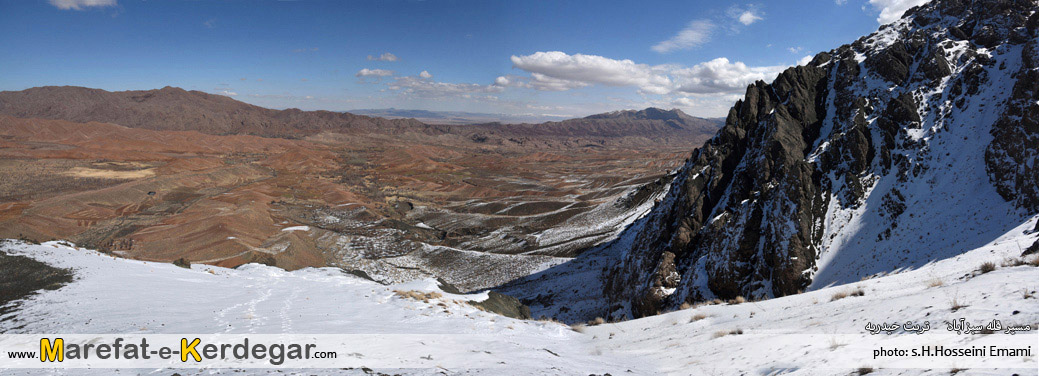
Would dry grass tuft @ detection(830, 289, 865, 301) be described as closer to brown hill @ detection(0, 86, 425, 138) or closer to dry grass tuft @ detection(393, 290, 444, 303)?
dry grass tuft @ detection(393, 290, 444, 303)

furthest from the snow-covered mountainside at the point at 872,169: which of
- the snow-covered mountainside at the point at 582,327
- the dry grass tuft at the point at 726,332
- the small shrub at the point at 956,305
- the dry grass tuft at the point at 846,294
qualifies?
the dry grass tuft at the point at 726,332

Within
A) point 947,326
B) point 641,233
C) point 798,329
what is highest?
point 947,326

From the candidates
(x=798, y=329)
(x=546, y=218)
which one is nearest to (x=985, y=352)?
(x=798, y=329)

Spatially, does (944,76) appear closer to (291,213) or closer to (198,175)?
(291,213)

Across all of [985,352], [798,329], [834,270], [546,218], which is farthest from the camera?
[546,218]

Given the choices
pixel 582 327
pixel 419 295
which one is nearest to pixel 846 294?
pixel 582 327
